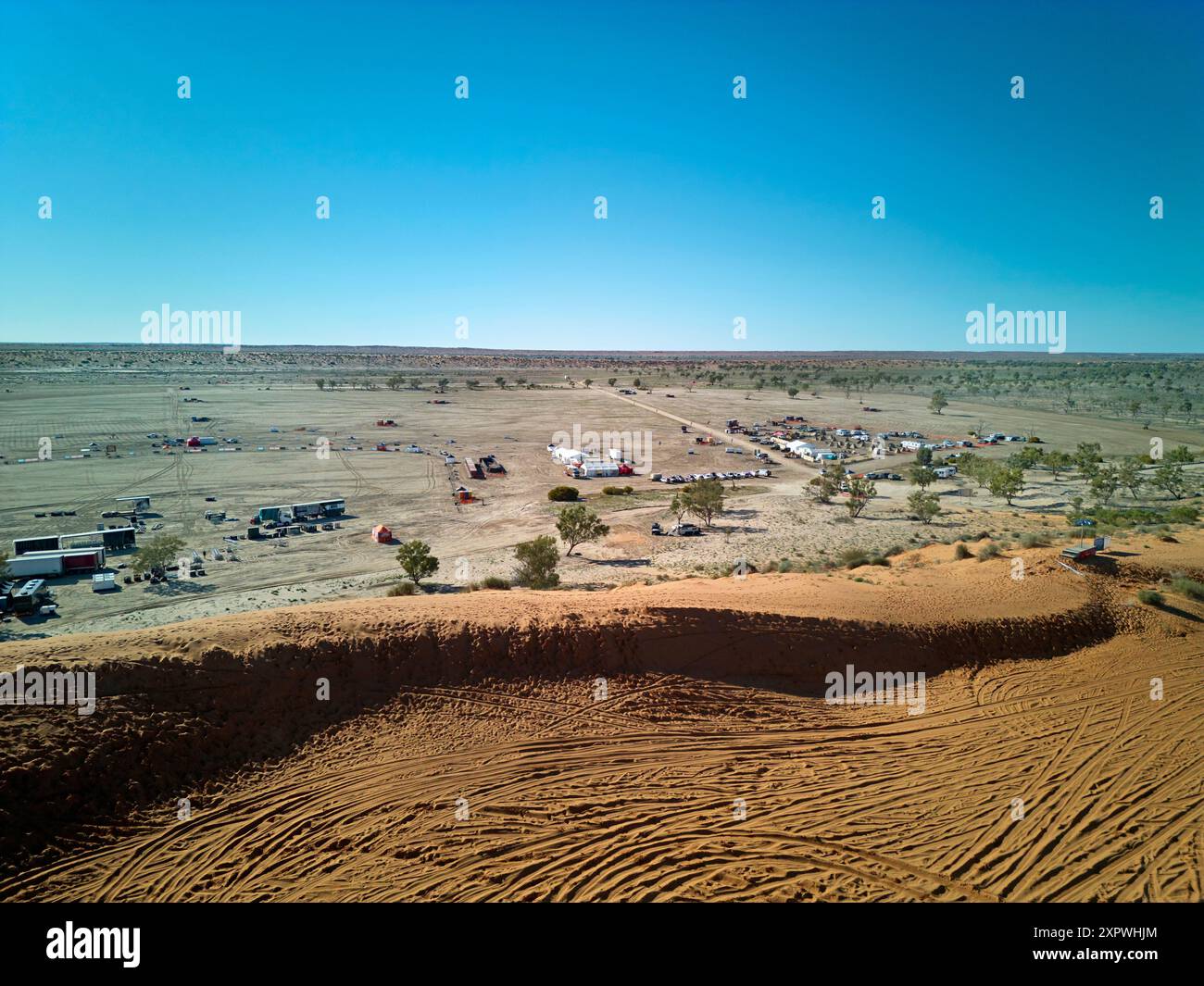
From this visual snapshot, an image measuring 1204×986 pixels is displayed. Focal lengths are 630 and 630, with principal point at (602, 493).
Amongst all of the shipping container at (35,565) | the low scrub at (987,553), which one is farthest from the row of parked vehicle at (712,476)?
the shipping container at (35,565)

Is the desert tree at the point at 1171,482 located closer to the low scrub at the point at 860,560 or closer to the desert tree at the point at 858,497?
the desert tree at the point at 858,497

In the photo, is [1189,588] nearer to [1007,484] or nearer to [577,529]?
[577,529]

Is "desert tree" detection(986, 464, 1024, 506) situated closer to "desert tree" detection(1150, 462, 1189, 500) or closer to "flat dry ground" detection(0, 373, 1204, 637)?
"flat dry ground" detection(0, 373, 1204, 637)

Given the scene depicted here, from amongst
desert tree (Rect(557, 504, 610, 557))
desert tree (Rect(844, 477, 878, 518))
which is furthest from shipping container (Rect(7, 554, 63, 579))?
desert tree (Rect(844, 477, 878, 518))
